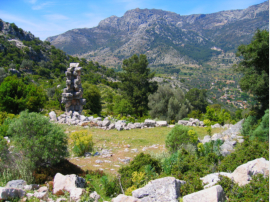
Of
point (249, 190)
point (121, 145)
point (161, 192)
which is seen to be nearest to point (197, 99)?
point (121, 145)

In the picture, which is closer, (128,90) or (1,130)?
(1,130)

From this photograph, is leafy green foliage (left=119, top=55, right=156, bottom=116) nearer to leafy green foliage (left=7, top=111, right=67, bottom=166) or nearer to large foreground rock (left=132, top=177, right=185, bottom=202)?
leafy green foliage (left=7, top=111, right=67, bottom=166)

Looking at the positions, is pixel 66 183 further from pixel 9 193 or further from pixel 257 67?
pixel 257 67

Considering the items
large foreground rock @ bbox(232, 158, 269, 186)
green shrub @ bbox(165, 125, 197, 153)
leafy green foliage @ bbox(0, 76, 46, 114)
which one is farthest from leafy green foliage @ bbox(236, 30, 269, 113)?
leafy green foliage @ bbox(0, 76, 46, 114)

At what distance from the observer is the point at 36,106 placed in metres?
21.7

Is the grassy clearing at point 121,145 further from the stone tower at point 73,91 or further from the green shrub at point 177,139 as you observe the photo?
the stone tower at point 73,91

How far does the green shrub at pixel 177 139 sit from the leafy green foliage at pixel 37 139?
529cm

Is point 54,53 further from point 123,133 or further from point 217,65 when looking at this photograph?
point 217,65

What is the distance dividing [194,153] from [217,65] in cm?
21224

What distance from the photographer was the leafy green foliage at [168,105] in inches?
914

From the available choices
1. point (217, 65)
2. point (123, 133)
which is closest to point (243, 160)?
point (123, 133)

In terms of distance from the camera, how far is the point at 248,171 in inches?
201

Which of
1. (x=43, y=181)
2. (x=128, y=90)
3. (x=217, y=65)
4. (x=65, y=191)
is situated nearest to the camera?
(x=65, y=191)

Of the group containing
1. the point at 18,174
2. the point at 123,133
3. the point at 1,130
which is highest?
the point at 1,130
